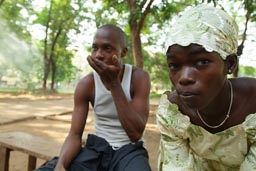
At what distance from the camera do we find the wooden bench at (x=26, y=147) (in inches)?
88.2

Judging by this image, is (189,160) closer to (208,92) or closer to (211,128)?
(211,128)

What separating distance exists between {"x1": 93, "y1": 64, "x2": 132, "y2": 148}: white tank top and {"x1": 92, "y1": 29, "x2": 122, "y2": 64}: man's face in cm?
16

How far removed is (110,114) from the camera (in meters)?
1.88

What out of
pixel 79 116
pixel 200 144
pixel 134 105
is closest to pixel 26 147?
pixel 79 116

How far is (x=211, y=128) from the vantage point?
1.22m

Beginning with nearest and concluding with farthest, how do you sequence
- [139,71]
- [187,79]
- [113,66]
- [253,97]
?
1. [187,79]
2. [253,97]
3. [113,66]
4. [139,71]

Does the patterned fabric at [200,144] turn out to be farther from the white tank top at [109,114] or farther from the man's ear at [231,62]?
the white tank top at [109,114]

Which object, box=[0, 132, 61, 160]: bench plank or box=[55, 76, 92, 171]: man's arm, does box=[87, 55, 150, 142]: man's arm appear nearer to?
box=[55, 76, 92, 171]: man's arm

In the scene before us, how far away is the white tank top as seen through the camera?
1.87 metres

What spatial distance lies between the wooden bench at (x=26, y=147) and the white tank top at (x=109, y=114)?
548 mm

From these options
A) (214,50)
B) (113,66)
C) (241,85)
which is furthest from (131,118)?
(214,50)

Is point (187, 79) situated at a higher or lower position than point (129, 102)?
higher

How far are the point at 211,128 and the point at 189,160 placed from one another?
16 centimetres

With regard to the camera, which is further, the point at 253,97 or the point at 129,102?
the point at 129,102
